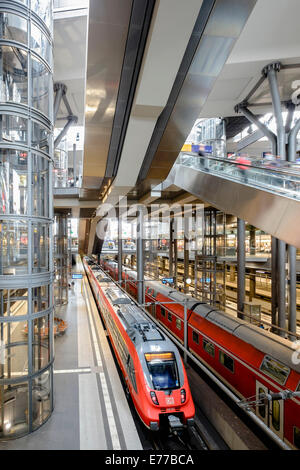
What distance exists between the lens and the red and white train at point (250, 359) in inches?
269

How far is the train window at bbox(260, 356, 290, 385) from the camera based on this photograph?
7216 mm

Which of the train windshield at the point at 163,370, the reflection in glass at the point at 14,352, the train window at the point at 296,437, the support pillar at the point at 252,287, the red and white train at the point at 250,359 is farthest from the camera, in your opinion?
the support pillar at the point at 252,287

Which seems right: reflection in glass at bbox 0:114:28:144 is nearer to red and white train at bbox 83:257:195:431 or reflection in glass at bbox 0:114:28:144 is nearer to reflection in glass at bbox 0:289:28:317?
reflection in glass at bbox 0:289:28:317

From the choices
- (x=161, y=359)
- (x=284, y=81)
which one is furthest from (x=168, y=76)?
(x=284, y=81)

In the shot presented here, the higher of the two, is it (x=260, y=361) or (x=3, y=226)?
(x=3, y=226)

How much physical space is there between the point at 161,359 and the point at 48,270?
389 cm

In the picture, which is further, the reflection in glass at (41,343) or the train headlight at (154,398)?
the reflection in glass at (41,343)

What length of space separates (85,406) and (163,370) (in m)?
2.57

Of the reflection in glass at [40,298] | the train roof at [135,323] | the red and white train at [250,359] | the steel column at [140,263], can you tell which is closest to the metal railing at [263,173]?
the red and white train at [250,359]

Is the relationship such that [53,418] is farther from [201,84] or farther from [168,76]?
[201,84]

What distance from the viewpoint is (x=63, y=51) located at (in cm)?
1477

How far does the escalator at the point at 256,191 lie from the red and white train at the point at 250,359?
9.71 ft

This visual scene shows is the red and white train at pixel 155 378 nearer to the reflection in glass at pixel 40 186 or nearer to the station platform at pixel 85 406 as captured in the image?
the station platform at pixel 85 406

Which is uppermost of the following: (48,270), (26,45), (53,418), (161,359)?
(26,45)
